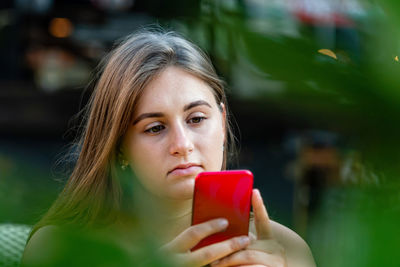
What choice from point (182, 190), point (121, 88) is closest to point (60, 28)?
point (121, 88)

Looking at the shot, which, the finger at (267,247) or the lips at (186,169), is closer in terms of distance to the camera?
the finger at (267,247)

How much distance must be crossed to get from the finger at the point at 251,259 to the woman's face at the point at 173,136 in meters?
0.25

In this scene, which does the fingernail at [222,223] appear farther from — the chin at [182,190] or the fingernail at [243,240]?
the chin at [182,190]

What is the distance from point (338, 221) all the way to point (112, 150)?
103 cm

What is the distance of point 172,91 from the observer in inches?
45.6

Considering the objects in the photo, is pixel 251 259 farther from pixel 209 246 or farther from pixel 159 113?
pixel 159 113

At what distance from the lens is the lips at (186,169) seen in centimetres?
107

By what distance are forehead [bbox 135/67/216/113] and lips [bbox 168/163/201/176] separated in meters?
0.12

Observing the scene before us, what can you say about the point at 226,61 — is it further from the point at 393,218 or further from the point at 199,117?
the point at 199,117

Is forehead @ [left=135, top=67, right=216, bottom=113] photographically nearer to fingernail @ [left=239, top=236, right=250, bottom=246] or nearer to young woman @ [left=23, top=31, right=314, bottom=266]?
young woman @ [left=23, top=31, right=314, bottom=266]

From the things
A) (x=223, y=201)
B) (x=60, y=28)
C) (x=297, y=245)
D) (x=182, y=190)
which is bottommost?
(x=60, y=28)

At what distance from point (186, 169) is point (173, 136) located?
2.5 inches

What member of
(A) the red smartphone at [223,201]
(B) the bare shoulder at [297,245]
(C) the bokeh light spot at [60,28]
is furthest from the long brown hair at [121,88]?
(C) the bokeh light spot at [60,28]

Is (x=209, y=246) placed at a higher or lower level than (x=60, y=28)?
higher
